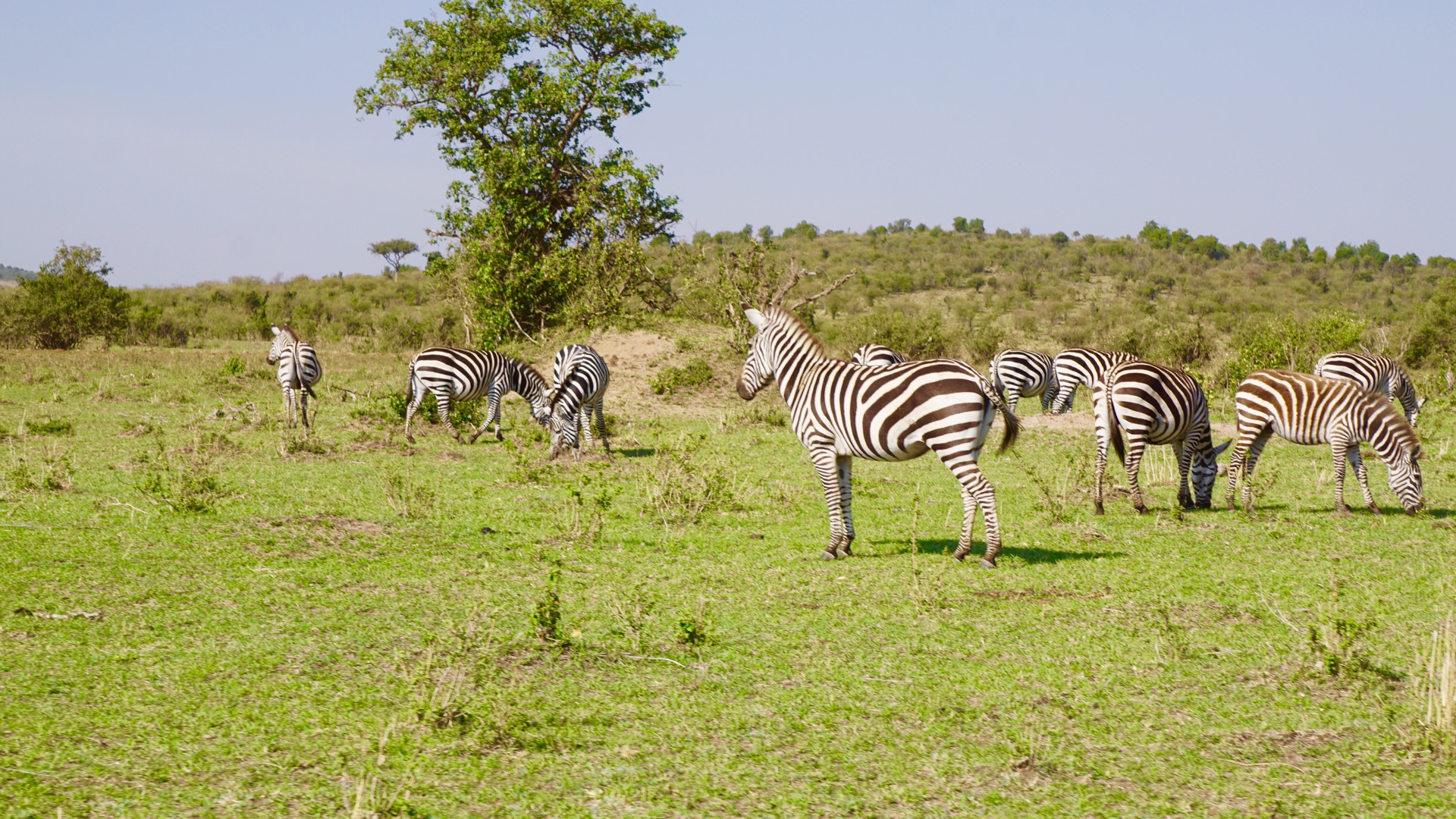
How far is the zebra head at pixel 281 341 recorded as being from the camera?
64.3 ft

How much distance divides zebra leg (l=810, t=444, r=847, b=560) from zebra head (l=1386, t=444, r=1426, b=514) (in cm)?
635

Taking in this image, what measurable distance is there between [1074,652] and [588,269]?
23.8 m

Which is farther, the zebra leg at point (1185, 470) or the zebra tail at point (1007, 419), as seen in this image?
the zebra leg at point (1185, 470)

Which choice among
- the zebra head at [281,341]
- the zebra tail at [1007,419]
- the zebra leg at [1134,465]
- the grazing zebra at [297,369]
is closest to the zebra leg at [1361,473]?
the zebra leg at [1134,465]

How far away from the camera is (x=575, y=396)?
55.6ft

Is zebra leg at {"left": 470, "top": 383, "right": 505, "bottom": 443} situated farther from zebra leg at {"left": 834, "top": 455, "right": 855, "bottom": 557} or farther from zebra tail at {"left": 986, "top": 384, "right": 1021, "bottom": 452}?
zebra tail at {"left": 986, "top": 384, "right": 1021, "bottom": 452}

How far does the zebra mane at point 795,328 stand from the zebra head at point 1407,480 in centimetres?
646

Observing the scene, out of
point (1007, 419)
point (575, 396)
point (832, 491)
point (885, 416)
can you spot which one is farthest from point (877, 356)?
point (885, 416)

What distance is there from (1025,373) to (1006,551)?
13.0 metres

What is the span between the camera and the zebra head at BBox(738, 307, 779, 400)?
10.5m

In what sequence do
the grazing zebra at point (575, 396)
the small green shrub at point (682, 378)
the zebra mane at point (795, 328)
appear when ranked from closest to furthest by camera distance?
the zebra mane at point (795, 328)
the grazing zebra at point (575, 396)
the small green shrub at point (682, 378)

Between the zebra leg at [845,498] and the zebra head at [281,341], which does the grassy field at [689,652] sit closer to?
the zebra leg at [845,498]

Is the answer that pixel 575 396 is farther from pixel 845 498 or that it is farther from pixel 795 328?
pixel 845 498

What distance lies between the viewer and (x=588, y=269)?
29484mm
